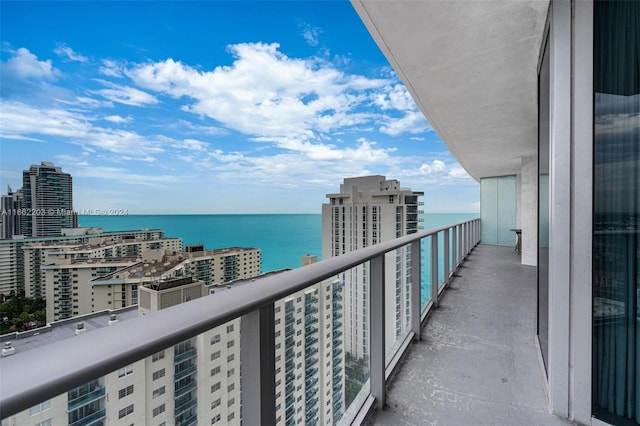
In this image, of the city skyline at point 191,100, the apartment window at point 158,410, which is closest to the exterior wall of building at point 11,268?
the city skyline at point 191,100

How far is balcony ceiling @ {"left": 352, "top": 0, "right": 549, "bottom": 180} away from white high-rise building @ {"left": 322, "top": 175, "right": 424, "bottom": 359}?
1.95 metres

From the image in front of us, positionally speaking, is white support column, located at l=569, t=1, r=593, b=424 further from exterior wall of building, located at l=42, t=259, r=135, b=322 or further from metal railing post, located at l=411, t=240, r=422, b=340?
exterior wall of building, located at l=42, t=259, r=135, b=322

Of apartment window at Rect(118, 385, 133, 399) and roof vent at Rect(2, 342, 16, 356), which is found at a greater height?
roof vent at Rect(2, 342, 16, 356)

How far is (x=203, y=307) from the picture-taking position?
68cm

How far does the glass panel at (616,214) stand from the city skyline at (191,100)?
7.38 feet

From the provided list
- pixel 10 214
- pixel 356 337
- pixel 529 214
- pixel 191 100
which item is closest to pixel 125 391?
pixel 356 337

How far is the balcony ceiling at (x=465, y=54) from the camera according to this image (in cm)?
Result: 231

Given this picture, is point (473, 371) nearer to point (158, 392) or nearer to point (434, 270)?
point (434, 270)

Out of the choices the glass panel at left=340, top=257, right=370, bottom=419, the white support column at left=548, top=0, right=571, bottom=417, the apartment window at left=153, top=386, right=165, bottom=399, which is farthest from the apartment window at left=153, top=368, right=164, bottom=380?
the white support column at left=548, top=0, right=571, bottom=417

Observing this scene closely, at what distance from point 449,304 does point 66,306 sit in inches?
154

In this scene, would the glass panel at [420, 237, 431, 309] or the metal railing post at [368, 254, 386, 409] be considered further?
the glass panel at [420, 237, 431, 309]

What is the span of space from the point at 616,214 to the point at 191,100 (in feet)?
78.7

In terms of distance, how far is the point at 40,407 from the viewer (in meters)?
0.41

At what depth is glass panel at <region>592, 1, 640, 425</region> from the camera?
143cm
